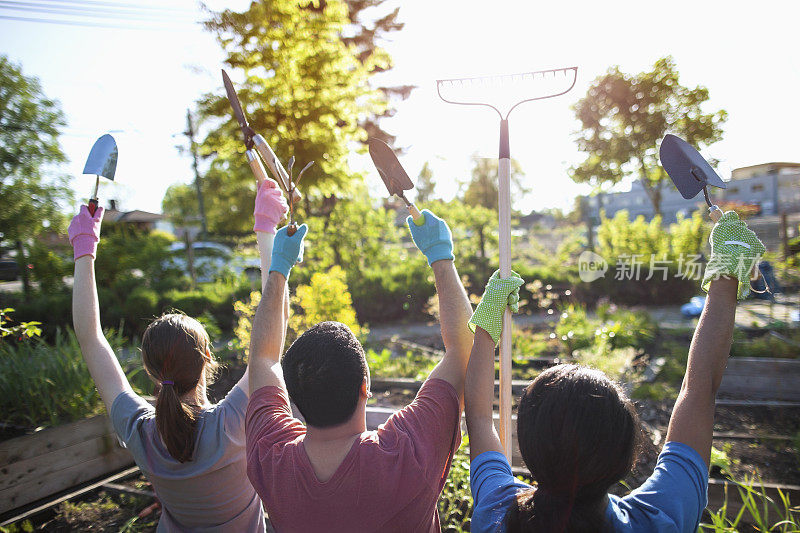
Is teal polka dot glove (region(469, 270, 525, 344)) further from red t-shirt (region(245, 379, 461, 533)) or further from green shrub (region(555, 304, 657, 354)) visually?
green shrub (region(555, 304, 657, 354))

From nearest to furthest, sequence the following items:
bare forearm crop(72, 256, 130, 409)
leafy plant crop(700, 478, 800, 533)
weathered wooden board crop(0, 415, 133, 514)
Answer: bare forearm crop(72, 256, 130, 409) → leafy plant crop(700, 478, 800, 533) → weathered wooden board crop(0, 415, 133, 514)

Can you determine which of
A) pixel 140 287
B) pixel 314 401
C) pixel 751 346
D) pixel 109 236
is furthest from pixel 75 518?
pixel 109 236

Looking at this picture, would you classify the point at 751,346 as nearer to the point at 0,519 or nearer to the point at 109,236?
the point at 0,519

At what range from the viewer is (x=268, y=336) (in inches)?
54.3

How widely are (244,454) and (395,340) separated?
551 centimetres

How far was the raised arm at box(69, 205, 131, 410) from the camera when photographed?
154 centimetres

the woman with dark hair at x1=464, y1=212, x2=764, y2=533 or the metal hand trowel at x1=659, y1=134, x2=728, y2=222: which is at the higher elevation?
the metal hand trowel at x1=659, y1=134, x2=728, y2=222

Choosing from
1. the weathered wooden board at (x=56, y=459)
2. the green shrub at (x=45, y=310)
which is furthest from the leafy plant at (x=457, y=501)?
the green shrub at (x=45, y=310)

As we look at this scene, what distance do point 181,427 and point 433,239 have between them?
92 cm

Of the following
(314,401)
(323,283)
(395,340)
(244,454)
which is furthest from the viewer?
(395,340)

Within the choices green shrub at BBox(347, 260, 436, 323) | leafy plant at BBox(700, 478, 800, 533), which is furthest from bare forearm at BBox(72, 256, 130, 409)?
green shrub at BBox(347, 260, 436, 323)

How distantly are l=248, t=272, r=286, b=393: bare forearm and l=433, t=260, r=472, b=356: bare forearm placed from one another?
0.49 metres

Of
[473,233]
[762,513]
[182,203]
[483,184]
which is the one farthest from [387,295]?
[182,203]

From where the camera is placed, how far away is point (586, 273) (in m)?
9.70
